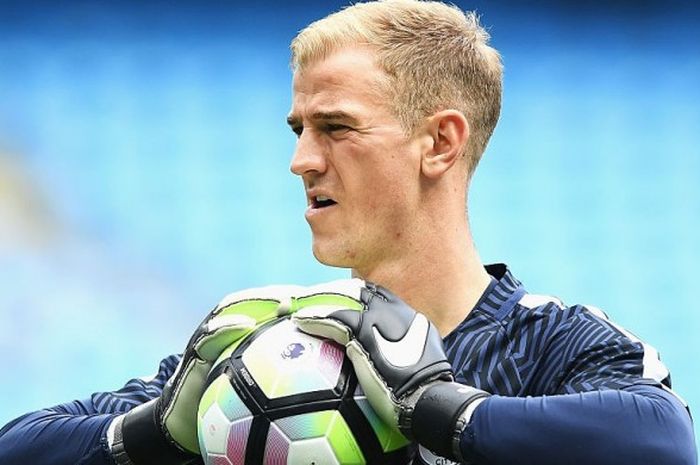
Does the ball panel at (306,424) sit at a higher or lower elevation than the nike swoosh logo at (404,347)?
lower

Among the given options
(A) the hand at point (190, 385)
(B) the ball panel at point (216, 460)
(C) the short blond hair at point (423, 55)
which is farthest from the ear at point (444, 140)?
(B) the ball panel at point (216, 460)

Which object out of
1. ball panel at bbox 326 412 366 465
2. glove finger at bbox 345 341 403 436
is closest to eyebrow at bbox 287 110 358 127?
glove finger at bbox 345 341 403 436

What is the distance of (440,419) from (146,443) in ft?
2.39

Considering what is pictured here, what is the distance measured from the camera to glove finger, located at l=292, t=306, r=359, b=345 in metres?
2.68

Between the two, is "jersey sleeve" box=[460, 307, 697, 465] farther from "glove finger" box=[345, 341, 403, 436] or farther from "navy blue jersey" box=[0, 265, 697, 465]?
"glove finger" box=[345, 341, 403, 436]

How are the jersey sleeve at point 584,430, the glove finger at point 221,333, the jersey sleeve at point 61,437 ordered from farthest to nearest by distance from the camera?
the jersey sleeve at point 61,437
the glove finger at point 221,333
the jersey sleeve at point 584,430

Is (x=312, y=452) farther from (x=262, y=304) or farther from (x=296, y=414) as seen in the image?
(x=262, y=304)

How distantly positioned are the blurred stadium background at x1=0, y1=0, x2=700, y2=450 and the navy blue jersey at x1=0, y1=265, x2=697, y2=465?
2.87 metres

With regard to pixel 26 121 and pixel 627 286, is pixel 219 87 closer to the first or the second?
pixel 26 121

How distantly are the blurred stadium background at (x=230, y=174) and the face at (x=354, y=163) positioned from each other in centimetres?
290

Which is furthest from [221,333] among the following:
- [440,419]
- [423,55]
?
[423,55]

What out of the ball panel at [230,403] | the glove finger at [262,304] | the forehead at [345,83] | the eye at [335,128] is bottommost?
the ball panel at [230,403]

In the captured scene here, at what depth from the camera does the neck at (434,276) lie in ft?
10.5

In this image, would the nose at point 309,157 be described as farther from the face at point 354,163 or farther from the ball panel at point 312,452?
the ball panel at point 312,452
